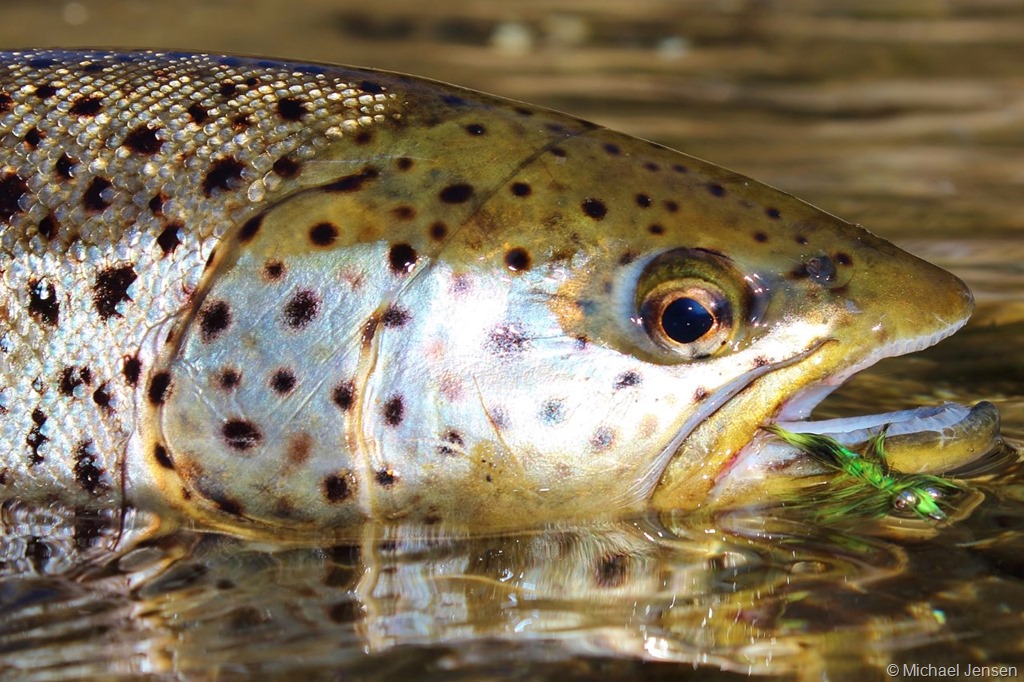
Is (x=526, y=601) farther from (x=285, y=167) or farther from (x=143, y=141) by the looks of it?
(x=143, y=141)

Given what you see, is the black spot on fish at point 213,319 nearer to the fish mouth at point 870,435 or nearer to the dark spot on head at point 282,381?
the dark spot on head at point 282,381

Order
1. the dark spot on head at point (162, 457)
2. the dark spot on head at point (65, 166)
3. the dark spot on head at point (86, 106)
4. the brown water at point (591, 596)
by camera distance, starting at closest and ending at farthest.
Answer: the brown water at point (591, 596), the dark spot on head at point (162, 457), the dark spot on head at point (65, 166), the dark spot on head at point (86, 106)

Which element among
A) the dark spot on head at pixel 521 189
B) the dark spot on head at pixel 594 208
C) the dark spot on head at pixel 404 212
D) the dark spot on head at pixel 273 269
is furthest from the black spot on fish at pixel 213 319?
the dark spot on head at pixel 594 208

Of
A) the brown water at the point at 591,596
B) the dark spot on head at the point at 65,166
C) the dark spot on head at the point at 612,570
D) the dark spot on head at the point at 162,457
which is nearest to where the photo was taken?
the brown water at the point at 591,596

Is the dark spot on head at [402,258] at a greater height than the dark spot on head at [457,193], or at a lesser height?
lesser

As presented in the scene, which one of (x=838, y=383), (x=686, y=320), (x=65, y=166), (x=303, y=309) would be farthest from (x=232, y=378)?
(x=838, y=383)

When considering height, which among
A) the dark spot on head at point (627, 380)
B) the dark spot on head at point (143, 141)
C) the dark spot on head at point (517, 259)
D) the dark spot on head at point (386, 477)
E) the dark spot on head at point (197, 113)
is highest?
the dark spot on head at point (197, 113)

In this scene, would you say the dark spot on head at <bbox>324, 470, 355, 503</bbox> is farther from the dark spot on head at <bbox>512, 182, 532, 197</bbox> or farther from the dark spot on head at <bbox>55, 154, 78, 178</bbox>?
the dark spot on head at <bbox>55, 154, 78, 178</bbox>

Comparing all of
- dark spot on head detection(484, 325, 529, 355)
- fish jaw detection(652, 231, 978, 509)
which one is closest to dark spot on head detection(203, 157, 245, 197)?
dark spot on head detection(484, 325, 529, 355)
